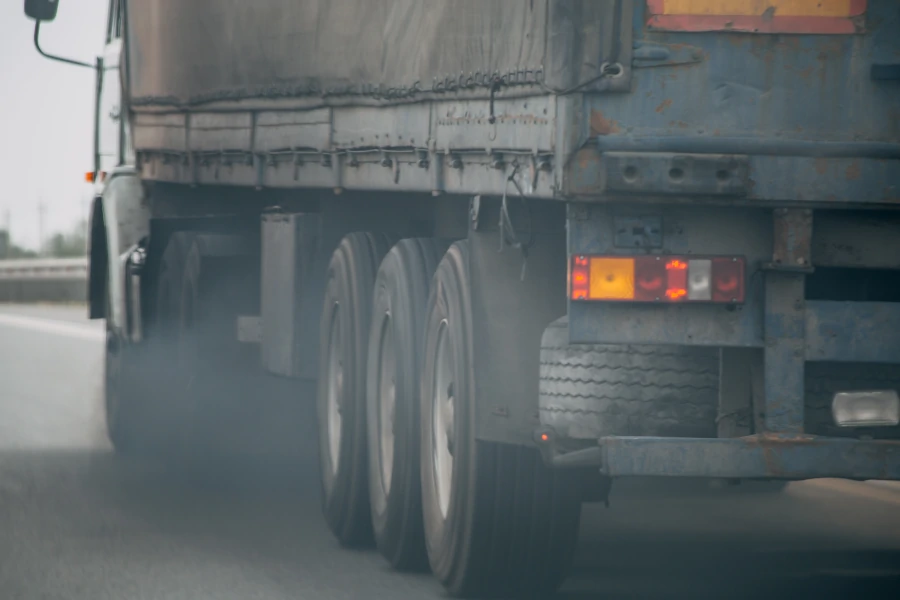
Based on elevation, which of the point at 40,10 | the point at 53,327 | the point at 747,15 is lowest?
the point at 53,327

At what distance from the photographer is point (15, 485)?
12477 millimetres

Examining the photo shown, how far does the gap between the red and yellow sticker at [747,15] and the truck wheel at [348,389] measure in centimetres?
337

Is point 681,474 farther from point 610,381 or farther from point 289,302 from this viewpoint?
point 289,302

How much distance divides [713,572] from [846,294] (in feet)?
6.46

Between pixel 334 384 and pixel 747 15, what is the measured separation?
417cm

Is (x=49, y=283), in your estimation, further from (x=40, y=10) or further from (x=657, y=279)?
(x=657, y=279)

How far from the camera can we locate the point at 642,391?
294 inches

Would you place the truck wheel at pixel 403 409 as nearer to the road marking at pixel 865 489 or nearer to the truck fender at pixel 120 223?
the road marking at pixel 865 489

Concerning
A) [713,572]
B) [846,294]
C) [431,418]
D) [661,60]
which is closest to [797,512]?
[713,572]

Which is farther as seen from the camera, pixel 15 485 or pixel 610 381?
pixel 15 485

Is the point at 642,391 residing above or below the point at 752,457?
above

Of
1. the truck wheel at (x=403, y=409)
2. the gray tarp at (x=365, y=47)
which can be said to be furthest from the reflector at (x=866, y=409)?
the truck wheel at (x=403, y=409)

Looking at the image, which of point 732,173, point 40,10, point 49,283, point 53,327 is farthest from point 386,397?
point 49,283

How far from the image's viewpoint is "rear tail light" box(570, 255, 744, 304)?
24.1ft
